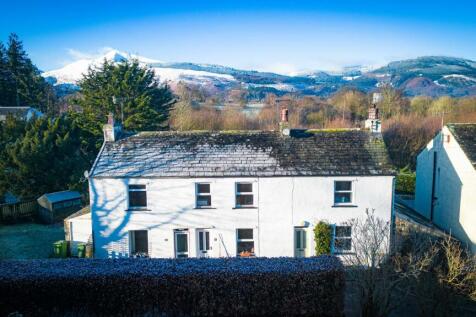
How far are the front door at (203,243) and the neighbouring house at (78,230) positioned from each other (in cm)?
715

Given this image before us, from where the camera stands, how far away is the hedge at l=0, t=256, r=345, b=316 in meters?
12.3

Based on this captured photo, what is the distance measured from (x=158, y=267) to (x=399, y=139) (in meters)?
41.2

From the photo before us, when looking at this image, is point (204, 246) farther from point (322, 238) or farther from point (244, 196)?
point (322, 238)

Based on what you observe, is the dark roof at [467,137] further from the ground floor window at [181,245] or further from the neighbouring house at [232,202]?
the ground floor window at [181,245]

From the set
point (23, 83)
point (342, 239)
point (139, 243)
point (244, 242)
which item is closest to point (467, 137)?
point (342, 239)

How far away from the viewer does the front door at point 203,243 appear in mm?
19109

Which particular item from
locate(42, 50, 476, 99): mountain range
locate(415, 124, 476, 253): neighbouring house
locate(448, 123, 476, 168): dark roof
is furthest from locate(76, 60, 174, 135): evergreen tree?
locate(448, 123, 476, 168): dark roof

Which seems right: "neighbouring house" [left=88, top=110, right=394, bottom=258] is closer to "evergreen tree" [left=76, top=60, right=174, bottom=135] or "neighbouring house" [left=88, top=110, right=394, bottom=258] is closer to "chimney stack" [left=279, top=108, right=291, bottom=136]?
"chimney stack" [left=279, top=108, right=291, bottom=136]

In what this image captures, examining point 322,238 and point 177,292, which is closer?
point 177,292

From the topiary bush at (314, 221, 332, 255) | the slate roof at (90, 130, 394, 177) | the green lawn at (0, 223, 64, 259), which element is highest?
the slate roof at (90, 130, 394, 177)

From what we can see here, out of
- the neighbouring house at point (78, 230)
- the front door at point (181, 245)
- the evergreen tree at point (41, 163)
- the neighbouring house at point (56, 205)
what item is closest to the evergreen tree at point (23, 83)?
the evergreen tree at point (41, 163)

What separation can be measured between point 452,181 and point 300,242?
987cm

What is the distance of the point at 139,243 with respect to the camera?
63.4ft

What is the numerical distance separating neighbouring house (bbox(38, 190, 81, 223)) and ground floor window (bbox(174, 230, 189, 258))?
45.0 ft
